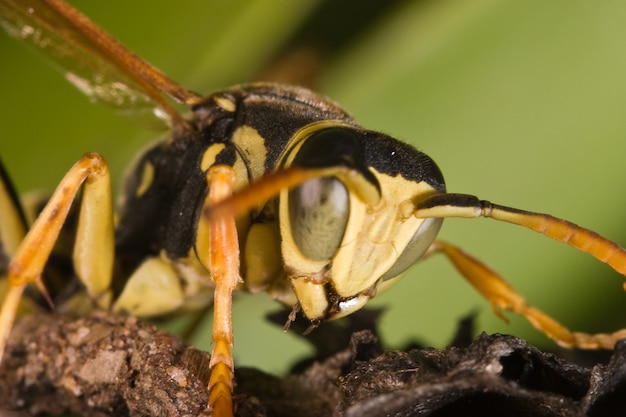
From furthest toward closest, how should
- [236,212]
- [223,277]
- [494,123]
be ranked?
[494,123]
[223,277]
[236,212]

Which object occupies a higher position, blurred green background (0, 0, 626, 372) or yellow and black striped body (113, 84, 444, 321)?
blurred green background (0, 0, 626, 372)

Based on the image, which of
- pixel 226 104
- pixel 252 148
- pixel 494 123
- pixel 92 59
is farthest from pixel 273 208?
pixel 92 59

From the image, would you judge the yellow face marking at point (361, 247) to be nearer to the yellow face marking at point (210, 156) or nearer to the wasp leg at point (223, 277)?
the wasp leg at point (223, 277)

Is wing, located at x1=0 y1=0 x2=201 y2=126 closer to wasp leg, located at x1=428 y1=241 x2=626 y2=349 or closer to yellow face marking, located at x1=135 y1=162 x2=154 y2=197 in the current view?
yellow face marking, located at x1=135 y1=162 x2=154 y2=197

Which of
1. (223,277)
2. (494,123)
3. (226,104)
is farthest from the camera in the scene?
(494,123)

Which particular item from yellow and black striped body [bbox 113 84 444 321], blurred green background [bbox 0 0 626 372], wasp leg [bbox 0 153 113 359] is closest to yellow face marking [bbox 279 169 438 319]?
yellow and black striped body [bbox 113 84 444 321]

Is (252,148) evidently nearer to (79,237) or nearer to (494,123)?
(79,237)
